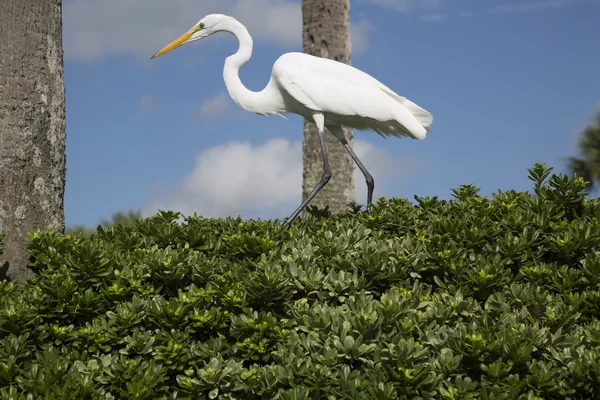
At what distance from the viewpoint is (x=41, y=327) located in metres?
4.18

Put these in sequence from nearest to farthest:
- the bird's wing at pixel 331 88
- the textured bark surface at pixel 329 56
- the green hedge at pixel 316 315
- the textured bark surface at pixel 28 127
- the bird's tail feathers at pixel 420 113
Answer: the green hedge at pixel 316 315, the textured bark surface at pixel 28 127, the bird's wing at pixel 331 88, the bird's tail feathers at pixel 420 113, the textured bark surface at pixel 329 56

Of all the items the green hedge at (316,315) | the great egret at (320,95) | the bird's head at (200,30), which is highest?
the bird's head at (200,30)

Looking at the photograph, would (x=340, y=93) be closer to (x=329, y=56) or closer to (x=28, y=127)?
(x=28, y=127)

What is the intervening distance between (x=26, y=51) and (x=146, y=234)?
1.70 m

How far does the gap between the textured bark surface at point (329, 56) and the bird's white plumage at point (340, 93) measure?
314cm

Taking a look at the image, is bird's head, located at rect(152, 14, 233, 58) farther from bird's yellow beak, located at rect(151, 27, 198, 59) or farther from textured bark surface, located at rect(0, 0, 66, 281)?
textured bark surface, located at rect(0, 0, 66, 281)

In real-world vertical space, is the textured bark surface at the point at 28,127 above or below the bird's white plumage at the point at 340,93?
below

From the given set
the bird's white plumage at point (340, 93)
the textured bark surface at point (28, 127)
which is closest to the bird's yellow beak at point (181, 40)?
the bird's white plumage at point (340, 93)

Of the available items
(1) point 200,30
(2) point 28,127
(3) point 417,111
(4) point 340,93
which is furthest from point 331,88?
(2) point 28,127

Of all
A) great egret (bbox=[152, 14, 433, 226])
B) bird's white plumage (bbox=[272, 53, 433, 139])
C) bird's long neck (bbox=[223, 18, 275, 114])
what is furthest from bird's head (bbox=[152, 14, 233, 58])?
bird's white plumage (bbox=[272, 53, 433, 139])

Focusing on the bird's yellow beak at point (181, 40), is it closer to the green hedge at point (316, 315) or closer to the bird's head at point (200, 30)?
the bird's head at point (200, 30)

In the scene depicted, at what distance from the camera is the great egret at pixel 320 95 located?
7.28 m

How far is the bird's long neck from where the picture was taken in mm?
7656

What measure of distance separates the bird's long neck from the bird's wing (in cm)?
43
